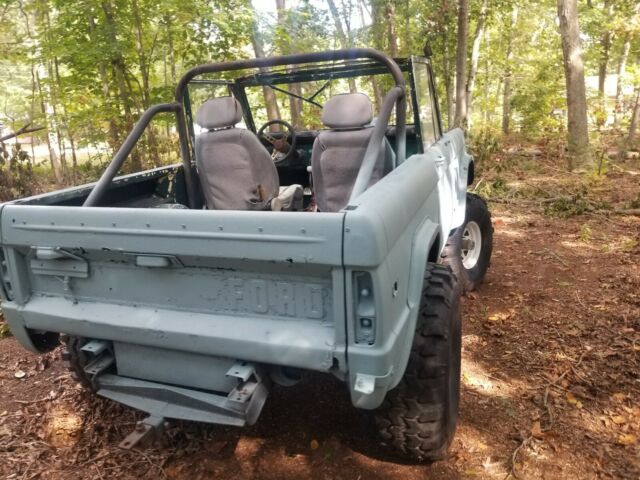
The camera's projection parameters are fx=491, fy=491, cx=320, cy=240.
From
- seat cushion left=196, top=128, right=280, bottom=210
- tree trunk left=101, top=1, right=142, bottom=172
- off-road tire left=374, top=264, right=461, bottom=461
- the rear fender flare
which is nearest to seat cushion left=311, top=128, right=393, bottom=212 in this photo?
seat cushion left=196, top=128, right=280, bottom=210

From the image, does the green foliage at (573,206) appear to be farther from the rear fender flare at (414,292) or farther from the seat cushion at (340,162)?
the rear fender flare at (414,292)

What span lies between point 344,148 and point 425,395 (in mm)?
1558

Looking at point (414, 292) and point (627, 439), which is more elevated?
point (414, 292)

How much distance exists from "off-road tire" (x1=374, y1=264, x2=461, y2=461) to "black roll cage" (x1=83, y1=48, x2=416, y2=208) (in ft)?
2.29

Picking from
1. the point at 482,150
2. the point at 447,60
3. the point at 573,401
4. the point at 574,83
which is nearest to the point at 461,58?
the point at 482,150

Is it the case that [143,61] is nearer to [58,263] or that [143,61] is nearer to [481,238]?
[481,238]

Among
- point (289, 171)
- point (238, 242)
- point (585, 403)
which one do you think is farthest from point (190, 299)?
point (289, 171)

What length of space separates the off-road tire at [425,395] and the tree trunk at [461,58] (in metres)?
10.1

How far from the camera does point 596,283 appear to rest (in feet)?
14.9

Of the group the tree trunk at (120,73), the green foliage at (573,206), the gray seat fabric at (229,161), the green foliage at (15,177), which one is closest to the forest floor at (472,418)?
the gray seat fabric at (229,161)

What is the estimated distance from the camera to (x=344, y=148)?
3.06 meters

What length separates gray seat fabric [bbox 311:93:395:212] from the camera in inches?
118

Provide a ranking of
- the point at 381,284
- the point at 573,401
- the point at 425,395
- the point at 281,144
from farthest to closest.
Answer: the point at 281,144
the point at 573,401
the point at 425,395
the point at 381,284

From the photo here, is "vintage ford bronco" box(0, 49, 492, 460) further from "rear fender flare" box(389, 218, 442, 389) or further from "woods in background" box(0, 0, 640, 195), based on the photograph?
"woods in background" box(0, 0, 640, 195)
